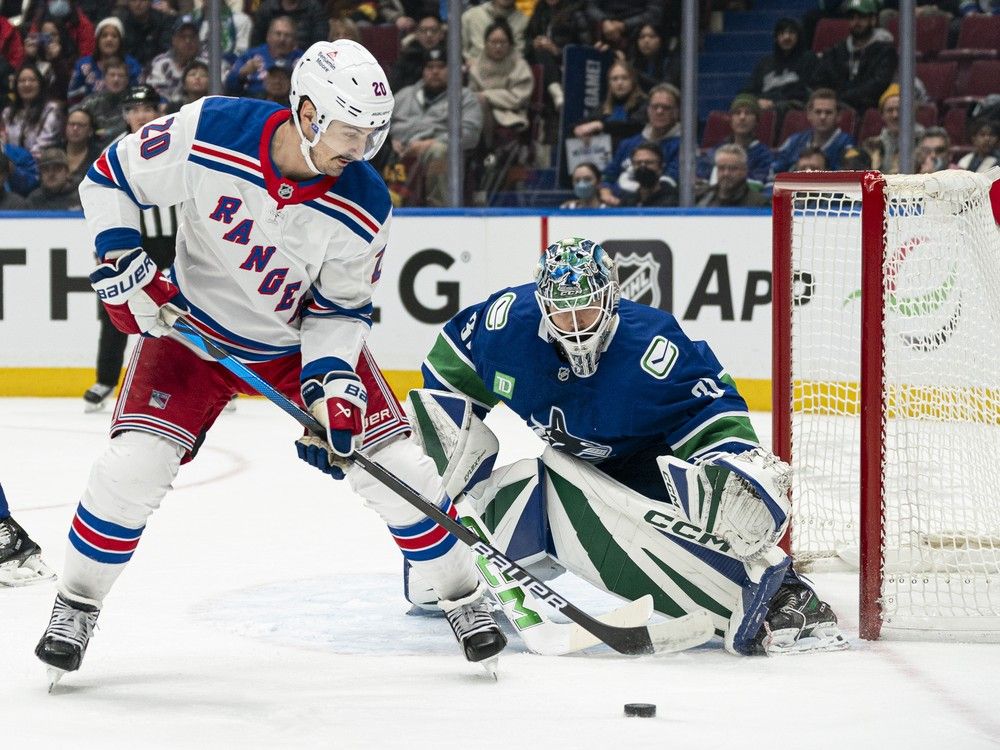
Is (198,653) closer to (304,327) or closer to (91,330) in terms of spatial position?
(304,327)

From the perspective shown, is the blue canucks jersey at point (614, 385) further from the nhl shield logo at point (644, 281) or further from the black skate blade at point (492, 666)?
the nhl shield logo at point (644, 281)

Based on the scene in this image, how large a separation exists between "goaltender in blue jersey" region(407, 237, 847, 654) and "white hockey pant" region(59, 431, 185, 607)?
2.26 ft

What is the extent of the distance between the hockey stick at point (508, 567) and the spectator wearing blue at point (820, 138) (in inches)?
161

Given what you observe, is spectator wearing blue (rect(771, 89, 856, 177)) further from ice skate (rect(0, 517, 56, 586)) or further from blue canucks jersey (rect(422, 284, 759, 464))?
ice skate (rect(0, 517, 56, 586))

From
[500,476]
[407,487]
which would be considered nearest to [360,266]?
[407,487]

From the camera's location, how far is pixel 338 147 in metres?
2.46

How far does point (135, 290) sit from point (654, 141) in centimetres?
446

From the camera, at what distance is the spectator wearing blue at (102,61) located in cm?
735

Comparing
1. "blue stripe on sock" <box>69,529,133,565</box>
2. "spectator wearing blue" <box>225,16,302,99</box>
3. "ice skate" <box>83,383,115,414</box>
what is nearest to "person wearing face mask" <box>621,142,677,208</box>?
"spectator wearing blue" <box>225,16,302,99</box>

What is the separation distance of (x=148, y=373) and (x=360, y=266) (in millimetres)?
387

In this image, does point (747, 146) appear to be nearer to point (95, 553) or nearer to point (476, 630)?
point (476, 630)

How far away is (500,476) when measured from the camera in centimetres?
300

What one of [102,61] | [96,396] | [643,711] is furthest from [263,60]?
[643,711]

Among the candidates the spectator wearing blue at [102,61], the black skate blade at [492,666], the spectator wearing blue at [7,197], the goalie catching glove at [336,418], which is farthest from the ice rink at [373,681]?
the spectator wearing blue at [102,61]
